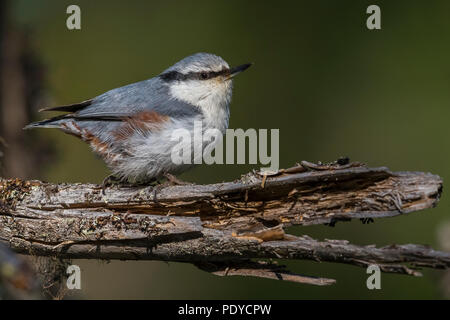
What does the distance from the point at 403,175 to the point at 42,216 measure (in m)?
1.59

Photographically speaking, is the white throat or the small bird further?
the white throat

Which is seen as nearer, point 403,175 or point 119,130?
point 403,175

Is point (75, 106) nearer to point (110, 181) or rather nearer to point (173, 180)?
point (110, 181)

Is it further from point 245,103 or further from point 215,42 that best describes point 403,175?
point 215,42

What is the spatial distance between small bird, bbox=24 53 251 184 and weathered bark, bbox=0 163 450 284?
0.70 feet

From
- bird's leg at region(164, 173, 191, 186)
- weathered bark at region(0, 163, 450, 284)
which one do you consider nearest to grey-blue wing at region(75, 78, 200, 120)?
bird's leg at region(164, 173, 191, 186)

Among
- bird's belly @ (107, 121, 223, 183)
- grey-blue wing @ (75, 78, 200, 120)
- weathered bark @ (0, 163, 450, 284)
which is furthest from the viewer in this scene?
grey-blue wing @ (75, 78, 200, 120)

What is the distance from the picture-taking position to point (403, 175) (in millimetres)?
2014

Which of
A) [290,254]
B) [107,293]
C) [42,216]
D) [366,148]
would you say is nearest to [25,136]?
[107,293]

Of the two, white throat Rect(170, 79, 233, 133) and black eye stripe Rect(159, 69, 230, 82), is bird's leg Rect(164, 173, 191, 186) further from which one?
black eye stripe Rect(159, 69, 230, 82)

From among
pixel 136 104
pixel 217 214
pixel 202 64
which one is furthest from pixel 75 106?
pixel 217 214

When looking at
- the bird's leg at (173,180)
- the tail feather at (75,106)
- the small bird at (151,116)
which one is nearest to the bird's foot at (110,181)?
the small bird at (151,116)

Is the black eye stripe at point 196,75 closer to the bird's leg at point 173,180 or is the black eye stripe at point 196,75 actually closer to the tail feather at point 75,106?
the tail feather at point 75,106

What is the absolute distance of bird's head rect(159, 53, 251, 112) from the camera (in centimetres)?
271
